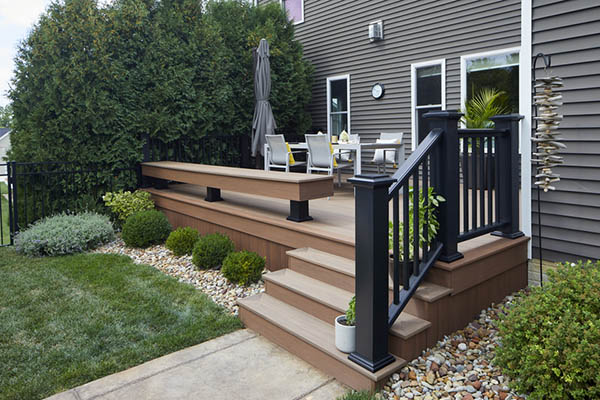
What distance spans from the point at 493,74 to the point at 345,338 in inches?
206

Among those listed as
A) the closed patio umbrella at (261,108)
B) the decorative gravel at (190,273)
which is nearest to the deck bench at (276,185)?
the decorative gravel at (190,273)

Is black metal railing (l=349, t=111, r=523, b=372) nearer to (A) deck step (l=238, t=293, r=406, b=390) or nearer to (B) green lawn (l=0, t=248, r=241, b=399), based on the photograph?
(A) deck step (l=238, t=293, r=406, b=390)

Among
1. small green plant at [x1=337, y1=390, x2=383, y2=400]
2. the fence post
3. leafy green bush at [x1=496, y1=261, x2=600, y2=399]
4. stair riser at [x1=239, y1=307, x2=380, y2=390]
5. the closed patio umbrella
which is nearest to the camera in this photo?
leafy green bush at [x1=496, y1=261, x2=600, y2=399]

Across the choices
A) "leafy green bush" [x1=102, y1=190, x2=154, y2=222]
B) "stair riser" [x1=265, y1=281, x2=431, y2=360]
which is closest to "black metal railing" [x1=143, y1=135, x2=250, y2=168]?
"leafy green bush" [x1=102, y1=190, x2=154, y2=222]

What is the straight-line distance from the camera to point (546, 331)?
78.1 inches

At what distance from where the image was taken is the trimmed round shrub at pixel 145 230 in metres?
5.20

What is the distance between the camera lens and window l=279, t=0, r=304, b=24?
937cm

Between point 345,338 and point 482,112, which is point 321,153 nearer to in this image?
point 482,112

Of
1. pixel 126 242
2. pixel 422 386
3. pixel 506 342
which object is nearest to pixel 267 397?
pixel 422 386

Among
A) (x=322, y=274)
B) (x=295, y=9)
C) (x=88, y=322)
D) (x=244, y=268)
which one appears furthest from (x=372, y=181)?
(x=295, y=9)

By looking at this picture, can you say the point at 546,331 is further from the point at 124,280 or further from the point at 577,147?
the point at 124,280

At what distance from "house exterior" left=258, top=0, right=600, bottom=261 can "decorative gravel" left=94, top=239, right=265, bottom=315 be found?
2.34 m

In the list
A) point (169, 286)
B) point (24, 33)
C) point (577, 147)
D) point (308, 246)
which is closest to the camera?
point (577, 147)

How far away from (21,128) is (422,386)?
639 centimetres
